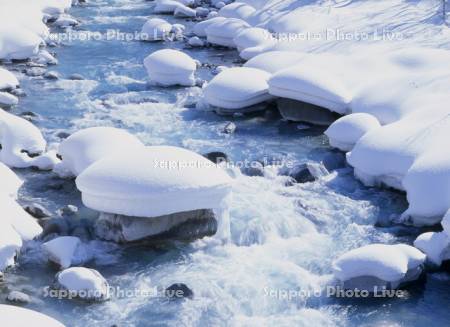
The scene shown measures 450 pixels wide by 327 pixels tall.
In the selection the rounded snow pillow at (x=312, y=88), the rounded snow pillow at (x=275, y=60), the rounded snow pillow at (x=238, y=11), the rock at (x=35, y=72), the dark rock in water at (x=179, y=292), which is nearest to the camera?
the dark rock in water at (x=179, y=292)

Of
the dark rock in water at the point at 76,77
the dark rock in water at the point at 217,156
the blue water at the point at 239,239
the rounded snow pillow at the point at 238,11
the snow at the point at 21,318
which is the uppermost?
the rounded snow pillow at the point at 238,11

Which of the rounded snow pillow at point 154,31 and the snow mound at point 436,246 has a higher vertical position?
the rounded snow pillow at point 154,31

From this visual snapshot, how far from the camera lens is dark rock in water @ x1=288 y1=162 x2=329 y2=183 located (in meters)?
11.1

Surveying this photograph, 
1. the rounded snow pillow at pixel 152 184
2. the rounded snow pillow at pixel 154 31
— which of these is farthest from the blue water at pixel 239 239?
the rounded snow pillow at pixel 154 31

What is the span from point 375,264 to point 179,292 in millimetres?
2068

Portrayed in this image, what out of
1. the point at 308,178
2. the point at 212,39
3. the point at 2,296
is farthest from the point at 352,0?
the point at 2,296

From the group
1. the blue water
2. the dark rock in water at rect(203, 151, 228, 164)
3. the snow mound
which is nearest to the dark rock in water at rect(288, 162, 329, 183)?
the blue water

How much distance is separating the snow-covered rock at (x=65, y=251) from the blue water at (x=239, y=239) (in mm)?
133

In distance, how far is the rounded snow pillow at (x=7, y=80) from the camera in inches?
562

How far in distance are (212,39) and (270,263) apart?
33.6 feet

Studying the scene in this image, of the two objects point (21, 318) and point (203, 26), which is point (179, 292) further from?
point (203, 26)

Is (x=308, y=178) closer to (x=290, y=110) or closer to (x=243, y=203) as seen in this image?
(x=243, y=203)

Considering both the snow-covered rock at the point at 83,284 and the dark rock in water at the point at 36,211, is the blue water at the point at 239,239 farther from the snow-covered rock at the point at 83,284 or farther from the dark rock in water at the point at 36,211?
the dark rock in water at the point at 36,211

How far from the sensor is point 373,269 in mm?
8281
